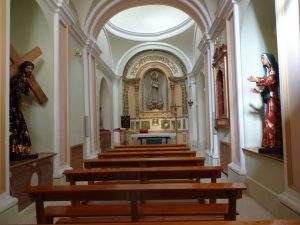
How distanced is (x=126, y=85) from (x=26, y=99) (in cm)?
1033

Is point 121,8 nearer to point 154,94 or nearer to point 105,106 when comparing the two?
point 105,106

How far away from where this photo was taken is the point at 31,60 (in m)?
5.69

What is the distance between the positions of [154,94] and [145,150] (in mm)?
9258

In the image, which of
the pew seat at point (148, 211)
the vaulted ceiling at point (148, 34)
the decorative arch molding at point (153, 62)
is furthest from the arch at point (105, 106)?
the pew seat at point (148, 211)

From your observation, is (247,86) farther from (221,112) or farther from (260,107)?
(221,112)

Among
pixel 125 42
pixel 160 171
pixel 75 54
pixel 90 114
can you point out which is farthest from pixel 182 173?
pixel 125 42

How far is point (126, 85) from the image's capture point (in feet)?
53.6

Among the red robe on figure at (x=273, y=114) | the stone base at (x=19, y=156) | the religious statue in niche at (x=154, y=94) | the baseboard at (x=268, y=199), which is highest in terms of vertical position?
the religious statue in niche at (x=154, y=94)

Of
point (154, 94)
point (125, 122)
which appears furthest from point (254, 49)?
point (154, 94)

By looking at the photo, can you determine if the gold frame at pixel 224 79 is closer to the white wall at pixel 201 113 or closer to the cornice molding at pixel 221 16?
the cornice molding at pixel 221 16

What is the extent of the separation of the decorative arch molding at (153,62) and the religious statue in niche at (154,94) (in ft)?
2.58

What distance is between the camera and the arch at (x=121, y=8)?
921 cm

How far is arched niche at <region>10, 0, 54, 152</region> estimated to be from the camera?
6156 millimetres

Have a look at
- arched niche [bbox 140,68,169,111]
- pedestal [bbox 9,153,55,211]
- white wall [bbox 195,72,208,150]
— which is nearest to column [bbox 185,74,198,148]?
white wall [bbox 195,72,208,150]
